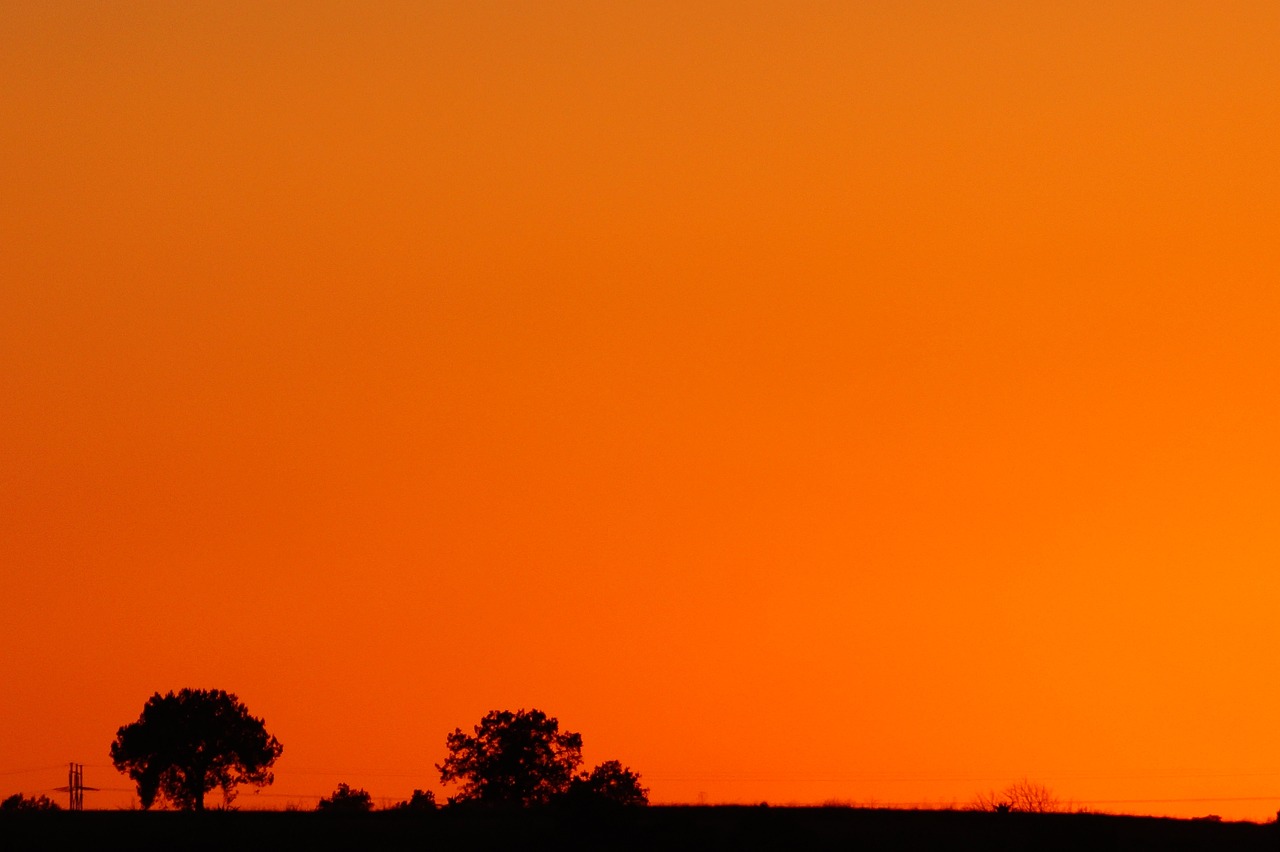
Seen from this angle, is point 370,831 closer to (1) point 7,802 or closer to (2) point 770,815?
(2) point 770,815

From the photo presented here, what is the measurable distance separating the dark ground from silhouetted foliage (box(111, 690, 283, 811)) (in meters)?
67.3

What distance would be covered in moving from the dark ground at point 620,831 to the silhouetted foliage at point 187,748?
221 feet

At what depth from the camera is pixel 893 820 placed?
78750 mm

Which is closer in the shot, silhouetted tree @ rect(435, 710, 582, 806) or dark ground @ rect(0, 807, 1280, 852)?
dark ground @ rect(0, 807, 1280, 852)

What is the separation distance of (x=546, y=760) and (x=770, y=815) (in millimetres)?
75392

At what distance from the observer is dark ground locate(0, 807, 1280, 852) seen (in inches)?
2820

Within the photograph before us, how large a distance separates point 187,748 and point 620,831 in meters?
79.9

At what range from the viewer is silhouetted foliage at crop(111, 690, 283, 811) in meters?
144

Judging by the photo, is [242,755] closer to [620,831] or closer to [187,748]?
[187,748]

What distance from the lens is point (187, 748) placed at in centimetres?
14538

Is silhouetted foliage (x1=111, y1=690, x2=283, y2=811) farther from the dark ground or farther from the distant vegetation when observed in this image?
the dark ground

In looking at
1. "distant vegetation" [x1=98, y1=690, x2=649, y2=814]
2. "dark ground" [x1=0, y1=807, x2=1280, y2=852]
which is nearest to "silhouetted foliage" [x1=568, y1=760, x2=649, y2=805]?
"distant vegetation" [x1=98, y1=690, x2=649, y2=814]

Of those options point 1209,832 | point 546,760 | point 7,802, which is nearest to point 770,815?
point 1209,832

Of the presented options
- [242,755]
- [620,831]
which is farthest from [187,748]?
[620,831]
